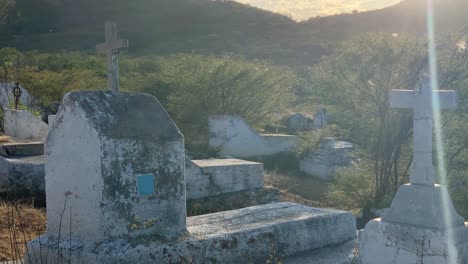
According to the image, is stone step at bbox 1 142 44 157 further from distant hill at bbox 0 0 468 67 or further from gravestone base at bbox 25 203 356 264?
distant hill at bbox 0 0 468 67

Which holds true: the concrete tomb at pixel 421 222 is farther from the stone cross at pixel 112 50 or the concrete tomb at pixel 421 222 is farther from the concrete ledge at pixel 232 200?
the concrete ledge at pixel 232 200

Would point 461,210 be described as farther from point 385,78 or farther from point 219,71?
point 219,71

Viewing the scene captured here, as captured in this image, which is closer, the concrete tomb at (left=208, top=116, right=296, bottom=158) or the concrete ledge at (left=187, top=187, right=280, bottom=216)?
the concrete ledge at (left=187, top=187, right=280, bottom=216)

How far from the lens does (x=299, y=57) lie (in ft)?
163

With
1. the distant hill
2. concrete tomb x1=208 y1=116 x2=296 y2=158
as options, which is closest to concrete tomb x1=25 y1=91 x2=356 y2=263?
concrete tomb x1=208 y1=116 x2=296 y2=158

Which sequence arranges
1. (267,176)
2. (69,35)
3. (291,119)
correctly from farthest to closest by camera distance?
(69,35) < (291,119) < (267,176)

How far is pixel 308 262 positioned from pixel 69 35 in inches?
2133

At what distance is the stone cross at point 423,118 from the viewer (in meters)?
4.68

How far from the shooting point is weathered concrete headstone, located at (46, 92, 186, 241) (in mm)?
3748

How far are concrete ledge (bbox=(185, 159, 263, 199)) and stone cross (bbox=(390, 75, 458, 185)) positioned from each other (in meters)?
4.27

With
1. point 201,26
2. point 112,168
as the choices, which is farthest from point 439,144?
point 201,26

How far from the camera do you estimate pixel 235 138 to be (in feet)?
47.2

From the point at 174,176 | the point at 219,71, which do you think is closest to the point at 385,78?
the point at 219,71

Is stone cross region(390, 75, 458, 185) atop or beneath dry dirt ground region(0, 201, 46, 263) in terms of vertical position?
atop
